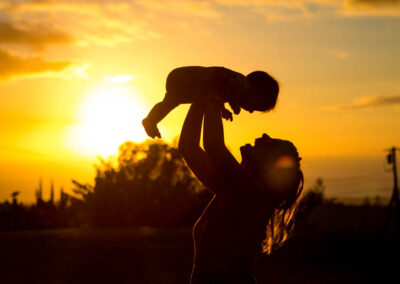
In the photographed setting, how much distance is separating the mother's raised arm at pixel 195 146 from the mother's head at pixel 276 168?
29 centimetres

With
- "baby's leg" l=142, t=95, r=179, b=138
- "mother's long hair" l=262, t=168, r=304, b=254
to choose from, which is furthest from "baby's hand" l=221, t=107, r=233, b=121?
"mother's long hair" l=262, t=168, r=304, b=254

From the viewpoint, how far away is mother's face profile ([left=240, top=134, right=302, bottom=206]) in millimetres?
3318

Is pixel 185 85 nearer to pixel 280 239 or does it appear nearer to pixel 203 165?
pixel 203 165

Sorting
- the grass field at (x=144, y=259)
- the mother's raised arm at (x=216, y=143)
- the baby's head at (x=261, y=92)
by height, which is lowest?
the grass field at (x=144, y=259)

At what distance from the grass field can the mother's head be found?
40.1ft

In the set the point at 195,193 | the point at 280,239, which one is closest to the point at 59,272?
the point at 280,239

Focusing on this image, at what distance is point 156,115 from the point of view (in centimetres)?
319

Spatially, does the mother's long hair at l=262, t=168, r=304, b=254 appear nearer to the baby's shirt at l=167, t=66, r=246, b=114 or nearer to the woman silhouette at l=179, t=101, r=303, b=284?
the woman silhouette at l=179, t=101, r=303, b=284

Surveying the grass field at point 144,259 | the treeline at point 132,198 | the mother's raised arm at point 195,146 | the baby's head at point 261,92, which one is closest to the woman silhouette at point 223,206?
the mother's raised arm at point 195,146

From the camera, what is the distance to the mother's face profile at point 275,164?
3.32 meters

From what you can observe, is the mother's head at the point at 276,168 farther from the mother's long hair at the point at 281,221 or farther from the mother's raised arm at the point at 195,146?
the mother's raised arm at the point at 195,146

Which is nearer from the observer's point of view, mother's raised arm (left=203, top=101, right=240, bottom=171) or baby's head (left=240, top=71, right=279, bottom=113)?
mother's raised arm (left=203, top=101, right=240, bottom=171)

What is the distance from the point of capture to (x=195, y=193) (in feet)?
132

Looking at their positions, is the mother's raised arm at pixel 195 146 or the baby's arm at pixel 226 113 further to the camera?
the baby's arm at pixel 226 113
